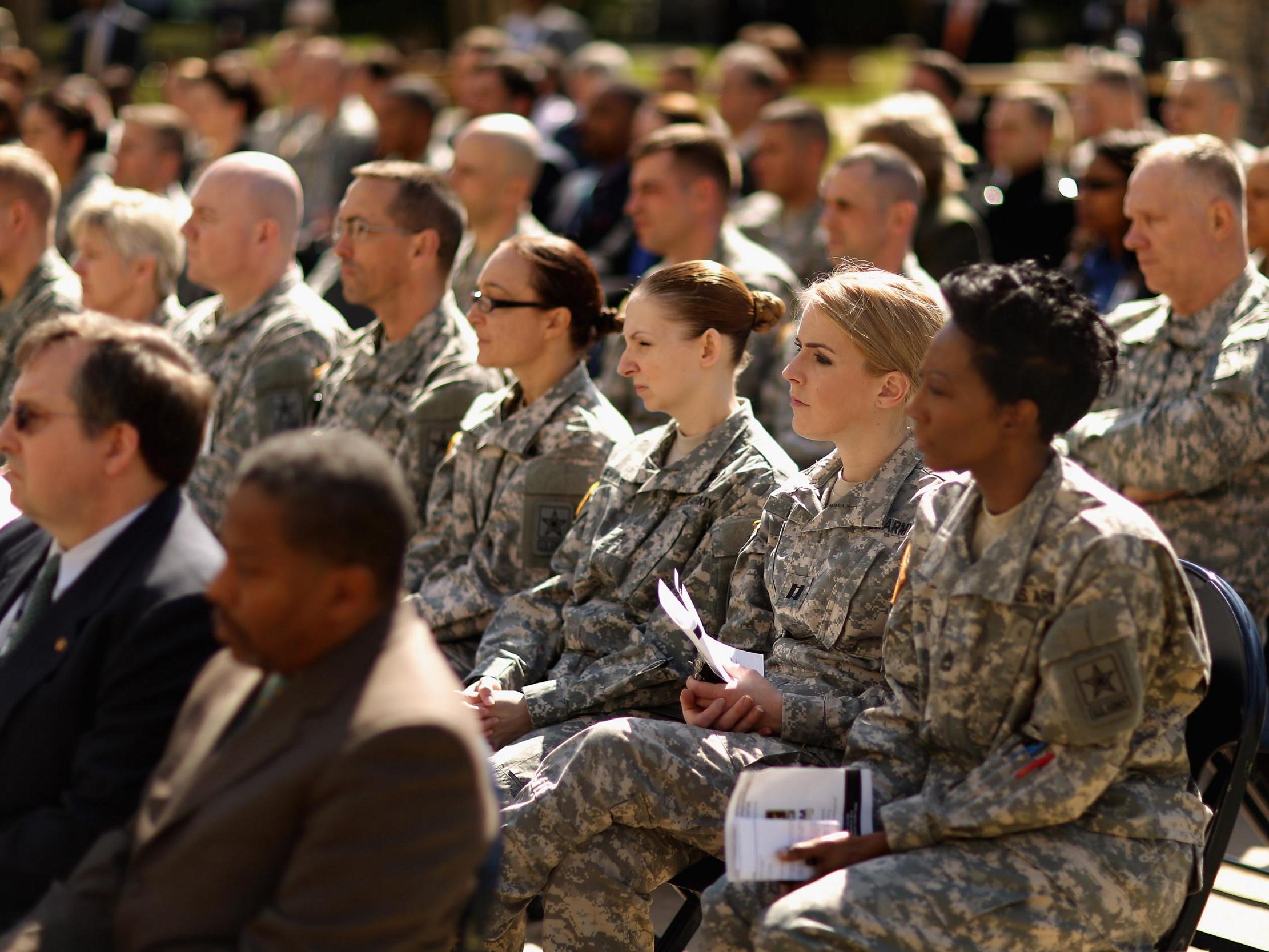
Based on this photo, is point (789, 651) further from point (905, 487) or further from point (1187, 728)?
point (1187, 728)

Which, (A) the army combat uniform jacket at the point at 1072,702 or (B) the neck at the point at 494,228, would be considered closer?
(A) the army combat uniform jacket at the point at 1072,702

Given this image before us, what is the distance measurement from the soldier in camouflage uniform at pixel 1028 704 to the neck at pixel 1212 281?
1.86 m

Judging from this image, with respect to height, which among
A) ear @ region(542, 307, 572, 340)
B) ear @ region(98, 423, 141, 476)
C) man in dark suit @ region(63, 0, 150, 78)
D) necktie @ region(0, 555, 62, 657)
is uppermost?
ear @ region(98, 423, 141, 476)

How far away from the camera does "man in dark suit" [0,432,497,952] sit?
1898 mm

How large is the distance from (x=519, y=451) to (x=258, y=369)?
141 centimetres

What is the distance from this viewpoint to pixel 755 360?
5.40 metres

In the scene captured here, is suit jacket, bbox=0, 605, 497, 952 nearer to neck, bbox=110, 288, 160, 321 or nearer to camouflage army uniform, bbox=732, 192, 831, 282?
neck, bbox=110, 288, 160, 321

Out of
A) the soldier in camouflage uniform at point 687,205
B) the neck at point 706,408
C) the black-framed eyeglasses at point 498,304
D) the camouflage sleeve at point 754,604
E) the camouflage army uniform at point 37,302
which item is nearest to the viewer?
the camouflage sleeve at point 754,604

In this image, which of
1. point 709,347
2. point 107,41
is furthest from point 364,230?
point 107,41

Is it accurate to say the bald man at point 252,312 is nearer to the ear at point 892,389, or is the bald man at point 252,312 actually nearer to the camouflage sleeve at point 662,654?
the camouflage sleeve at point 662,654

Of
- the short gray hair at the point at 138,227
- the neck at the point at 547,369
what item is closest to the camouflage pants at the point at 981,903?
the neck at the point at 547,369

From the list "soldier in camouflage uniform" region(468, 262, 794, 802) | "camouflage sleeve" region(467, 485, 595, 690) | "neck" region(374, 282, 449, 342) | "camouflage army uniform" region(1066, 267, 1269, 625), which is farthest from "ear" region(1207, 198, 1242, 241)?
"neck" region(374, 282, 449, 342)

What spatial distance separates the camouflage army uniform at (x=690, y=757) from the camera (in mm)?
2848

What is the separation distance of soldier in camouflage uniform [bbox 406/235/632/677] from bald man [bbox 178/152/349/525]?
0.98 metres
